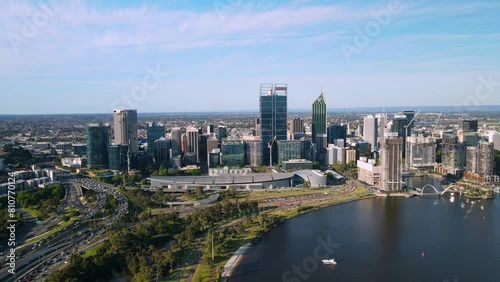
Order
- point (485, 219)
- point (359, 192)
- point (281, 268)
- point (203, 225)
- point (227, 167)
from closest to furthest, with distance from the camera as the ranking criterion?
point (281, 268)
point (203, 225)
point (485, 219)
point (359, 192)
point (227, 167)

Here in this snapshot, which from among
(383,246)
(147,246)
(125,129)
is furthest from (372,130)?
(147,246)

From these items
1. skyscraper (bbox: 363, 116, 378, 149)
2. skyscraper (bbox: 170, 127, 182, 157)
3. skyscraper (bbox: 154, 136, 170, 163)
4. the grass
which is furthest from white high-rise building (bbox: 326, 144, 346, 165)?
skyscraper (bbox: 154, 136, 170, 163)

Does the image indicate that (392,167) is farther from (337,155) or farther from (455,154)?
(337,155)

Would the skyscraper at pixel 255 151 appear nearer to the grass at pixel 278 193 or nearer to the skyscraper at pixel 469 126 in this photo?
the grass at pixel 278 193

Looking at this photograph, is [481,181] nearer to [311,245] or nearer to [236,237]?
[311,245]

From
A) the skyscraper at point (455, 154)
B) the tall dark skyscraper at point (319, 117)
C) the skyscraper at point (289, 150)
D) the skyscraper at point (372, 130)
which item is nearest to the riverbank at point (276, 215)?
the skyscraper at point (455, 154)

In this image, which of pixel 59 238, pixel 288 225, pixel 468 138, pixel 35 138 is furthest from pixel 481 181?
pixel 35 138
